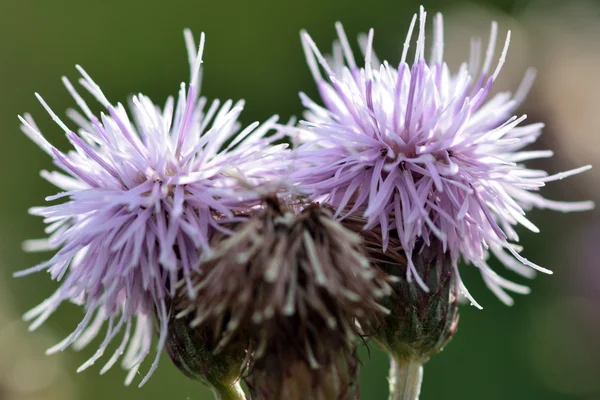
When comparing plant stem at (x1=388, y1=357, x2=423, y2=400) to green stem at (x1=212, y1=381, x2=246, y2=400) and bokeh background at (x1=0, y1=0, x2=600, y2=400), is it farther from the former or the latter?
bokeh background at (x1=0, y1=0, x2=600, y2=400)

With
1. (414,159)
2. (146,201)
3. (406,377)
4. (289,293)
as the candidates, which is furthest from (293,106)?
(289,293)

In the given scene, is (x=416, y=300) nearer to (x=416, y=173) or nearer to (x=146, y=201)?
(x=416, y=173)

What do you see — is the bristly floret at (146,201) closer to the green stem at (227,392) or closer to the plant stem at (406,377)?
the green stem at (227,392)

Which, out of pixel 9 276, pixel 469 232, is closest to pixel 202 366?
pixel 469 232

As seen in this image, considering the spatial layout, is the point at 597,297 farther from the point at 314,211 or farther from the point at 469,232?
the point at 314,211

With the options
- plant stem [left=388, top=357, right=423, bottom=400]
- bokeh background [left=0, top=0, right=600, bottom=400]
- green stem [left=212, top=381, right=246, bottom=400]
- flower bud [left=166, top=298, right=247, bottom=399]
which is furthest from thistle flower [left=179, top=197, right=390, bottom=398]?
bokeh background [left=0, top=0, right=600, bottom=400]

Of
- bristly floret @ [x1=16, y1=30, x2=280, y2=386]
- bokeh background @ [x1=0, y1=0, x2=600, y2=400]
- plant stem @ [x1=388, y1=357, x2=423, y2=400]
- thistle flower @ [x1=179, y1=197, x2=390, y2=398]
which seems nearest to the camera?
thistle flower @ [x1=179, y1=197, x2=390, y2=398]

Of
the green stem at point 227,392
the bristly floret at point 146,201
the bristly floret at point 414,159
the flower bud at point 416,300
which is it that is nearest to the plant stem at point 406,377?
the flower bud at point 416,300
